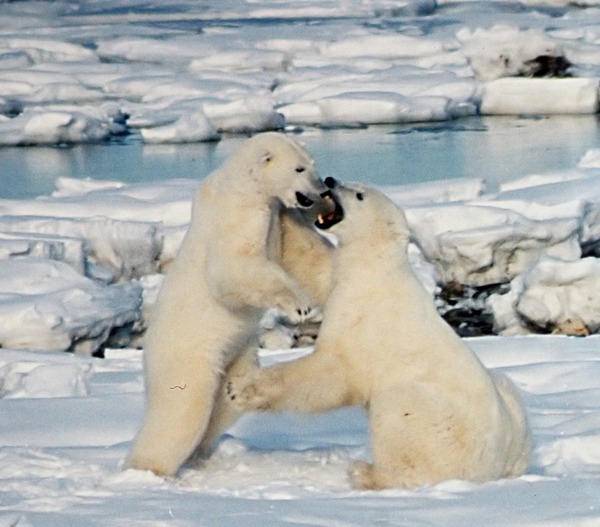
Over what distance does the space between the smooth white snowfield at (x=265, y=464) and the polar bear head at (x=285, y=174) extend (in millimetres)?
902

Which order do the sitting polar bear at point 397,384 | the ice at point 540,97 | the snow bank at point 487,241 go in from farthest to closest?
the ice at point 540,97 → the snow bank at point 487,241 → the sitting polar bear at point 397,384

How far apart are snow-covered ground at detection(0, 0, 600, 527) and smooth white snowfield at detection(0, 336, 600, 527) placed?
0.04 ft

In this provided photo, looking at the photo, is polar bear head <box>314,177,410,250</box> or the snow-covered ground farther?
A: polar bear head <box>314,177,410,250</box>

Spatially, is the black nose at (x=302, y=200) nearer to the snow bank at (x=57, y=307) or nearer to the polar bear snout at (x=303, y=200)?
the polar bear snout at (x=303, y=200)

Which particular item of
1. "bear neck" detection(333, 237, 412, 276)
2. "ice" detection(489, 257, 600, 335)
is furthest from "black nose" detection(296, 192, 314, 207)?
"ice" detection(489, 257, 600, 335)

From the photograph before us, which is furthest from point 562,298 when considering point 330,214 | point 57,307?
point 330,214

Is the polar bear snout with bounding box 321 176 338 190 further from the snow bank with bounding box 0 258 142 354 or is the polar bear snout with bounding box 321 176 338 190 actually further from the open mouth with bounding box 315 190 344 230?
the snow bank with bounding box 0 258 142 354

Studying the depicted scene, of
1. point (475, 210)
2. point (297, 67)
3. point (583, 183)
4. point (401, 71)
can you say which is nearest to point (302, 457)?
point (475, 210)

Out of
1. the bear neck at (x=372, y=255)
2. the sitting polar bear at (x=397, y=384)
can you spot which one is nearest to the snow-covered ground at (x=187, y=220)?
the sitting polar bear at (x=397, y=384)

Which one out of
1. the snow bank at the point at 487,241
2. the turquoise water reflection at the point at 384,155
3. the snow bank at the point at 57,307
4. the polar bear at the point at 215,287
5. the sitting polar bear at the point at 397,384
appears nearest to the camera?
the sitting polar bear at the point at 397,384

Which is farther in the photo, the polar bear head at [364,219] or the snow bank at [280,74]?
the snow bank at [280,74]

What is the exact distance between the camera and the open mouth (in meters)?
3.92

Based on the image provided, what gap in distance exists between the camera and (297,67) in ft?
75.9

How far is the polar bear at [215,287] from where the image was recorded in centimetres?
389
